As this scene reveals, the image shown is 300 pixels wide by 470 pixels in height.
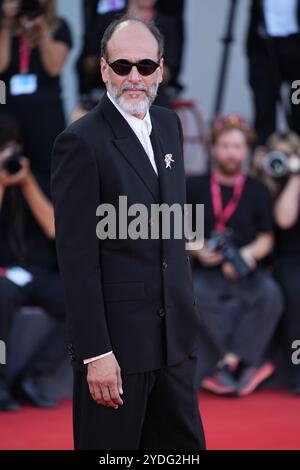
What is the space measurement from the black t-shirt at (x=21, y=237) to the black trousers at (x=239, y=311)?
2.76 ft

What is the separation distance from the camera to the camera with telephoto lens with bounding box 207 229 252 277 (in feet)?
18.5

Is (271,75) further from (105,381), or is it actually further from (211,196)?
(105,381)

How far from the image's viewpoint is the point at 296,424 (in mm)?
5055

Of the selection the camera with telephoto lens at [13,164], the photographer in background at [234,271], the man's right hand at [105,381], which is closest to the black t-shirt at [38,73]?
the camera with telephoto lens at [13,164]

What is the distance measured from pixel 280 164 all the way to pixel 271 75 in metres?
0.88

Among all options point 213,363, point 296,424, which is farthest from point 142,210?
point 213,363

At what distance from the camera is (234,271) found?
5.68 m

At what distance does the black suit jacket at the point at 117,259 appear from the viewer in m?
2.84

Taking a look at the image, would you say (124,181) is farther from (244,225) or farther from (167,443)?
(244,225)

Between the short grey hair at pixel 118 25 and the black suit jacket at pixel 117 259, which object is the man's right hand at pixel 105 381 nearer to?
the black suit jacket at pixel 117 259

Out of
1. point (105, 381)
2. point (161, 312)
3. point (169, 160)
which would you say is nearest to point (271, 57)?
point (169, 160)

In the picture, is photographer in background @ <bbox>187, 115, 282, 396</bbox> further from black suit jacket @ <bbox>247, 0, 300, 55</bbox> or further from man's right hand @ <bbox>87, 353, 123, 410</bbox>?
man's right hand @ <bbox>87, 353, 123, 410</bbox>

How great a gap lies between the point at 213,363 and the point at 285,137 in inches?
56.3

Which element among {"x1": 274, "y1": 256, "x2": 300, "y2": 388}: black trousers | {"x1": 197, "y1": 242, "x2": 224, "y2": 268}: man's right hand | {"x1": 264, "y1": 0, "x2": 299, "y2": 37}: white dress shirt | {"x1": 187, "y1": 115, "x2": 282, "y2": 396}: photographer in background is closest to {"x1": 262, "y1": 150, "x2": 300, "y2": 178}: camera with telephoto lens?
{"x1": 187, "y1": 115, "x2": 282, "y2": 396}: photographer in background
